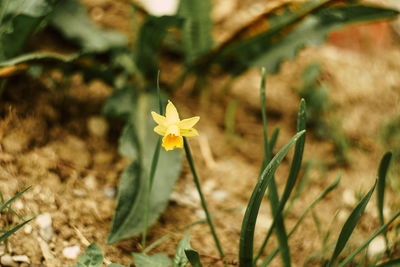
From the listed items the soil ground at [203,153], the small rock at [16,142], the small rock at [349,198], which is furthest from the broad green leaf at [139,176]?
the small rock at [349,198]

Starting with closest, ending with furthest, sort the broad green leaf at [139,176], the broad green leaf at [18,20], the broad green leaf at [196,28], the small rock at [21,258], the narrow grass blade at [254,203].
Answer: the narrow grass blade at [254,203]
the small rock at [21,258]
the broad green leaf at [139,176]
the broad green leaf at [18,20]
the broad green leaf at [196,28]

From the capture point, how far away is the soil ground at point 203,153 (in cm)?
101

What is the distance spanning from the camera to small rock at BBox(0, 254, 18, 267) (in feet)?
2.78

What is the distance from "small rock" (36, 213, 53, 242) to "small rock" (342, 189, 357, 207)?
93 cm

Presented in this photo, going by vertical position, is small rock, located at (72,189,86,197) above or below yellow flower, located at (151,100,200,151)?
below

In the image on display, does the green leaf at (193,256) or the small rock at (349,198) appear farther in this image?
the small rock at (349,198)

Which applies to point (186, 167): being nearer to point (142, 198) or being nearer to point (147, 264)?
point (142, 198)

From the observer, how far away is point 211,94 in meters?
1.74

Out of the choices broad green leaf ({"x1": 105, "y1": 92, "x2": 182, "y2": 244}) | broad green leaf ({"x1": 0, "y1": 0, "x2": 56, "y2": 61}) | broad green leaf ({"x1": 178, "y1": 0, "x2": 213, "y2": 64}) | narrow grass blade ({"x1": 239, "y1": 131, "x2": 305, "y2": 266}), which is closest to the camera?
narrow grass blade ({"x1": 239, "y1": 131, "x2": 305, "y2": 266})

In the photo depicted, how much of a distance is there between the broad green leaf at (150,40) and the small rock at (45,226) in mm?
679

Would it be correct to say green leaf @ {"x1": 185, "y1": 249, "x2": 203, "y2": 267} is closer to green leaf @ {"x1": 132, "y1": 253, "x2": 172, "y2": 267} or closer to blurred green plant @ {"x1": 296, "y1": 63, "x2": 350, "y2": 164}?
green leaf @ {"x1": 132, "y1": 253, "x2": 172, "y2": 267}

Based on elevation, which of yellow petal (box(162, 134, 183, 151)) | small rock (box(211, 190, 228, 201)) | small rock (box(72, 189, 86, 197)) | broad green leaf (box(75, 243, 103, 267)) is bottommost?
small rock (box(211, 190, 228, 201))

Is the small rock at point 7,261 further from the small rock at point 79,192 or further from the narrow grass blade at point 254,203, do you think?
the narrow grass blade at point 254,203

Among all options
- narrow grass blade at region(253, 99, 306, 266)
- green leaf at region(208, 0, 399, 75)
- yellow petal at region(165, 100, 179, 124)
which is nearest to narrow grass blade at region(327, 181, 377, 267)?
narrow grass blade at region(253, 99, 306, 266)
